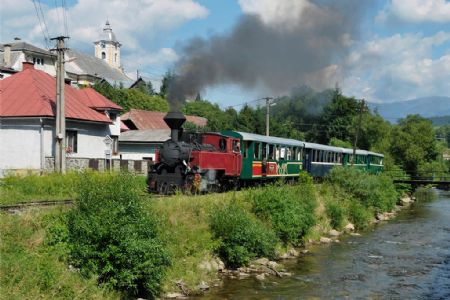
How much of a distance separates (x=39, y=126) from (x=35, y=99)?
2253 mm

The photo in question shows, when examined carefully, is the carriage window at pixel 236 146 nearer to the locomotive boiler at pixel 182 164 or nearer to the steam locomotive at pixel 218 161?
the steam locomotive at pixel 218 161

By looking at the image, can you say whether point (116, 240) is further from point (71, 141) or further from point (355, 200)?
point (355, 200)

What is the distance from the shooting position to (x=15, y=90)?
33656 millimetres

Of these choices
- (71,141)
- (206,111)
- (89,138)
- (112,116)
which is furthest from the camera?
(206,111)

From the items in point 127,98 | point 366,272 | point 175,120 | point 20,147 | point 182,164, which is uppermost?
point 127,98

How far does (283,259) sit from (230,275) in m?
4.46

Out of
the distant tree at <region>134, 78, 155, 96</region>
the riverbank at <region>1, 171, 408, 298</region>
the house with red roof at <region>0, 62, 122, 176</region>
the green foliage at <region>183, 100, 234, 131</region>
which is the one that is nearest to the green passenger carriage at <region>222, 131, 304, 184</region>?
the riverbank at <region>1, 171, 408, 298</region>

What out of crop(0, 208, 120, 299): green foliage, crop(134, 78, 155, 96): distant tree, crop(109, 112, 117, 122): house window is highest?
crop(134, 78, 155, 96): distant tree

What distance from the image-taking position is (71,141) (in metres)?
33.5

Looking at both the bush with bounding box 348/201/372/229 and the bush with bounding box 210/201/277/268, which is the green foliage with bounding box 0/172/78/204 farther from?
the bush with bounding box 348/201/372/229

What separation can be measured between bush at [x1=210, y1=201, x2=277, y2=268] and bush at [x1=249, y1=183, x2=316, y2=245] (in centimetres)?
300

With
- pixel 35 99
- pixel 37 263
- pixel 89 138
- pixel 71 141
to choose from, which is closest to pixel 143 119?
pixel 89 138

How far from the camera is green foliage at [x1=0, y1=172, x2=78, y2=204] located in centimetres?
2005

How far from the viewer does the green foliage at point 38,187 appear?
65.8ft
